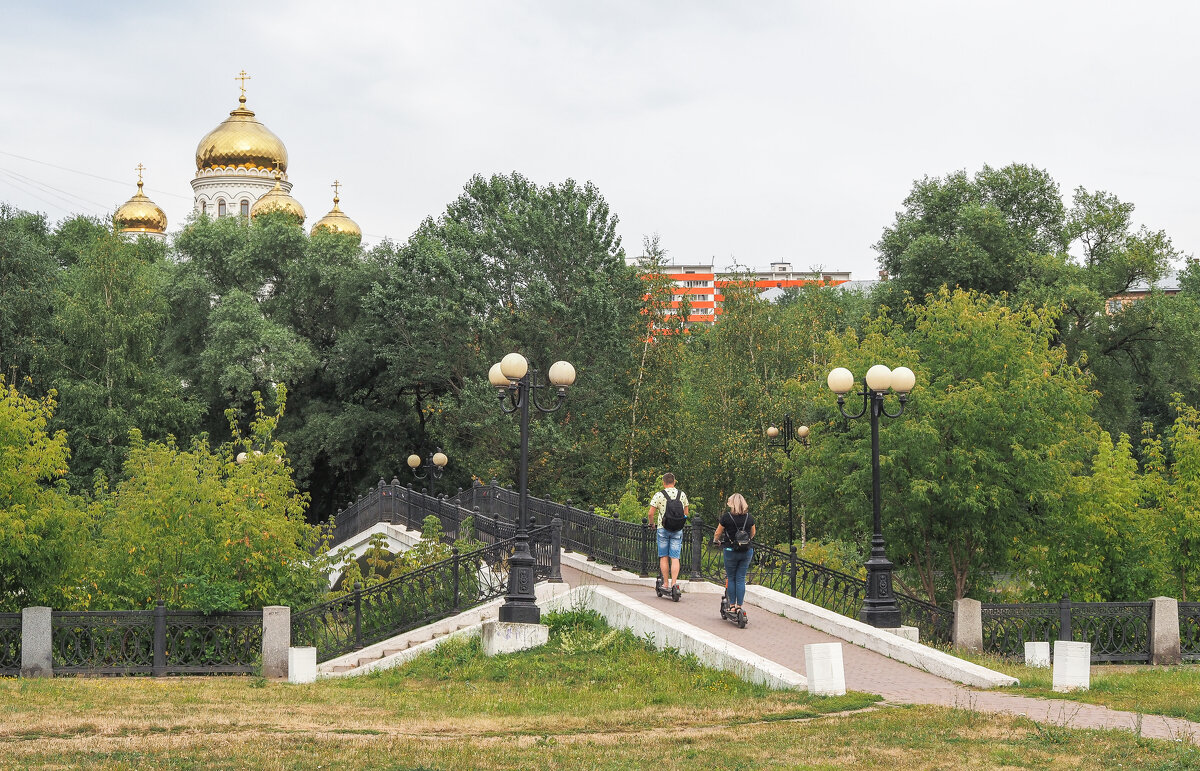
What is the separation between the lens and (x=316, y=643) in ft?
58.7

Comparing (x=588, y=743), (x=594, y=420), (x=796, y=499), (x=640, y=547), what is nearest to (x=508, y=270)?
(x=594, y=420)

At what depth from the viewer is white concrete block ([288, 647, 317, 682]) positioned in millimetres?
15375

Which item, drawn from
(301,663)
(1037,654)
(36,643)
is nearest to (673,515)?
(1037,654)

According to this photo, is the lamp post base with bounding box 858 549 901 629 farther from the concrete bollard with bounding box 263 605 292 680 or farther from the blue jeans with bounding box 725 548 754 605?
the concrete bollard with bounding box 263 605 292 680

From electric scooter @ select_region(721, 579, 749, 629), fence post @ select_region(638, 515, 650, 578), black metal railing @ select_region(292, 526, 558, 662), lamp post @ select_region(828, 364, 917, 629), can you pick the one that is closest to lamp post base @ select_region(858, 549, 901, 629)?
lamp post @ select_region(828, 364, 917, 629)

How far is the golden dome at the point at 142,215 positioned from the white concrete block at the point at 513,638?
199 ft

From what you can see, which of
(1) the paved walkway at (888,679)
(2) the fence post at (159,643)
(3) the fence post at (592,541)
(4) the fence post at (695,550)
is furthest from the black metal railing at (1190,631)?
(2) the fence post at (159,643)

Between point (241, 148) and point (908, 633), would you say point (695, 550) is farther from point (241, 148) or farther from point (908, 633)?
point (241, 148)

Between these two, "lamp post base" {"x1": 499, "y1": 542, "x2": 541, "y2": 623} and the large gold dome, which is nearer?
"lamp post base" {"x1": 499, "y1": 542, "x2": 541, "y2": 623}

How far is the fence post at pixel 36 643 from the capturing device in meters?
16.0

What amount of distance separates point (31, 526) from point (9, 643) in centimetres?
179

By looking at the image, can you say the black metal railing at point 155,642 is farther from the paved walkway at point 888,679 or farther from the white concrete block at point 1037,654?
the white concrete block at point 1037,654

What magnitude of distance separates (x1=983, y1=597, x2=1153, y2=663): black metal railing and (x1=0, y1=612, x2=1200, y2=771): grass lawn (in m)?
5.53

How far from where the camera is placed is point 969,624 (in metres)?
16.5
